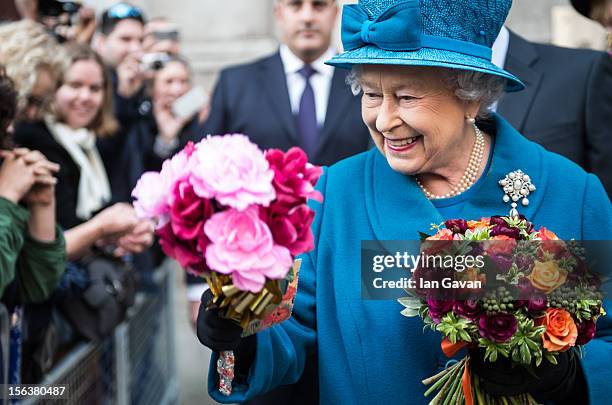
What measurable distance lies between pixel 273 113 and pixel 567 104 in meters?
1.65

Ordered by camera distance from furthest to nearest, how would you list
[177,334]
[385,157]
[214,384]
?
[177,334] < [385,157] < [214,384]

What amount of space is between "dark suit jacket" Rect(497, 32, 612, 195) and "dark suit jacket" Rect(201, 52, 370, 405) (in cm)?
121

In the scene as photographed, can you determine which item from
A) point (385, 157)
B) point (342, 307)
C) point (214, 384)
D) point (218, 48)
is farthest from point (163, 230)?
point (218, 48)

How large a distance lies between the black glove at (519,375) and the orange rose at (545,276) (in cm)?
18

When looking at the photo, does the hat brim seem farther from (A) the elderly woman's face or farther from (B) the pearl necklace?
(B) the pearl necklace

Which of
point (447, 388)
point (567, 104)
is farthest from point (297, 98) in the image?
point (447, 388)

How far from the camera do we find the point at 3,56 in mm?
4379

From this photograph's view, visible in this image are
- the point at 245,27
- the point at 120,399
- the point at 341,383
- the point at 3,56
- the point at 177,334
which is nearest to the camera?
the point at 341,383

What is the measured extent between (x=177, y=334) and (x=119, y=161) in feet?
7.10

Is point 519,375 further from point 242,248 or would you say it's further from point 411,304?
point 242,248

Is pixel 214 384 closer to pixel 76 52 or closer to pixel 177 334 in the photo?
pixel 76 52

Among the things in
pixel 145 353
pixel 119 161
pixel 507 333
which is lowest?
pixel 145 353

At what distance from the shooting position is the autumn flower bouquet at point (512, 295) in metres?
2.24

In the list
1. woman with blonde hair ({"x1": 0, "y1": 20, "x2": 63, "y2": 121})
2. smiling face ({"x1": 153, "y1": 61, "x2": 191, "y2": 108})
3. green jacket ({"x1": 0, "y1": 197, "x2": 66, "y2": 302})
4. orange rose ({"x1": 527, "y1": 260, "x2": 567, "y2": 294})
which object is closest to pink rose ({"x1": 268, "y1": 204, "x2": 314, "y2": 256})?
orange rose ({"x1": 527, "y1": 260, "x2": 567, "y2": 294})
